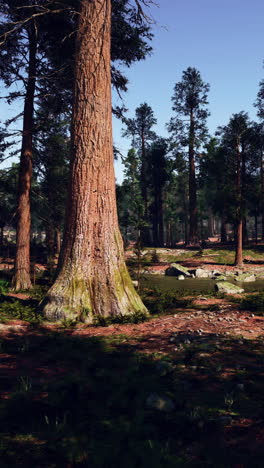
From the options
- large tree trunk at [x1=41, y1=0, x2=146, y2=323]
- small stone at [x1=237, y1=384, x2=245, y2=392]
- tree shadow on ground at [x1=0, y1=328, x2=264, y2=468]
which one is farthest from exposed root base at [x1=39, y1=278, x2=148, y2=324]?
small stone at [x1=237, y1=384, x2=245, y2=392]

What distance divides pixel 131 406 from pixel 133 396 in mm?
206

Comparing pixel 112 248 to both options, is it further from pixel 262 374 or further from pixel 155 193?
A: pixel 155 193

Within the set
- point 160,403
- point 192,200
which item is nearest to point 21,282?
point 160,403

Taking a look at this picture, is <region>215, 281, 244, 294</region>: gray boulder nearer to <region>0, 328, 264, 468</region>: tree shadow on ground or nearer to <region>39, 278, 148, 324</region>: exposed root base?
<region>39, 278, 148, 324</region>: exposed root base

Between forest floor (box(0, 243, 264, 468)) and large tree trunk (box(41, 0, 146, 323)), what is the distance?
3.44 ft

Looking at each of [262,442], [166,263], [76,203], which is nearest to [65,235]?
[76,203]

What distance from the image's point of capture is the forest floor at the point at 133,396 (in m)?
2.42

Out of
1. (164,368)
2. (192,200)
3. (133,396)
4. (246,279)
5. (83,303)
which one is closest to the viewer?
A: (133,396)

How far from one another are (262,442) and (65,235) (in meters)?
5.99

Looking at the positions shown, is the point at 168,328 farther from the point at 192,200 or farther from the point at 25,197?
the point at 192,200

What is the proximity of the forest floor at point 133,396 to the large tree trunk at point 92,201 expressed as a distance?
3.44 ft

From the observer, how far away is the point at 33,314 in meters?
7.17

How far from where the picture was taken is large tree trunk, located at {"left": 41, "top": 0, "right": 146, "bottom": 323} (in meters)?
7.15

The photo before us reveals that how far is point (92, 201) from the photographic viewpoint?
7.46m
